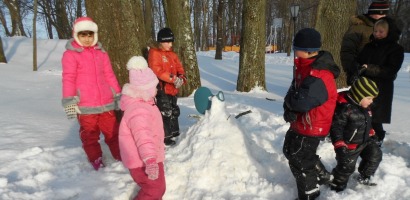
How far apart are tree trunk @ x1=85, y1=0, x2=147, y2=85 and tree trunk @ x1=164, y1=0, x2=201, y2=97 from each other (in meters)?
3.03

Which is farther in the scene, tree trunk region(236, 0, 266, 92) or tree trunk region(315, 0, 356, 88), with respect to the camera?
tree trunk region(236, 0, 266, 92)

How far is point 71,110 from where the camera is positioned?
345cm

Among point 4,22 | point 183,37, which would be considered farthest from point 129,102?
point 4,22

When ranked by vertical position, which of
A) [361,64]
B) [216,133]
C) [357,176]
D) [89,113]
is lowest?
[357,176]

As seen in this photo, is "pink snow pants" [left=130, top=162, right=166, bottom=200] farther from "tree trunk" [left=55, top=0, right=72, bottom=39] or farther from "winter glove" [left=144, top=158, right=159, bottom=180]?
"tree trunk" [left=55, top=0, right=72, bottom=39]

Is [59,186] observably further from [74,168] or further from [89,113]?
[89,113]

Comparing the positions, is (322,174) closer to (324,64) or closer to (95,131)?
(324,64)

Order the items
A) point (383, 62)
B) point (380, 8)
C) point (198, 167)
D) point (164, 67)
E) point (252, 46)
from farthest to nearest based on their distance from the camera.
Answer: point (252, 46) < point (164, 67) < point (380, 8) < point (383, 62) < point (198, 167)

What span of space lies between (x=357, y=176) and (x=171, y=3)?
223 inches

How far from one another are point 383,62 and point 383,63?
11 mm

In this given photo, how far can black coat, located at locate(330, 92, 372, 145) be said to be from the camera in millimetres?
3078

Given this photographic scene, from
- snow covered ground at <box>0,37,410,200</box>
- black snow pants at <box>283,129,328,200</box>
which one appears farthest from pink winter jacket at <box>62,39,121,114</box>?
black snow pants at <box>283,129,328,200</box>

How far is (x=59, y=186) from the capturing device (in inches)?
128

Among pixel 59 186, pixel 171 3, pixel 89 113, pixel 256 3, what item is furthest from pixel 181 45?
pixel 59 186
